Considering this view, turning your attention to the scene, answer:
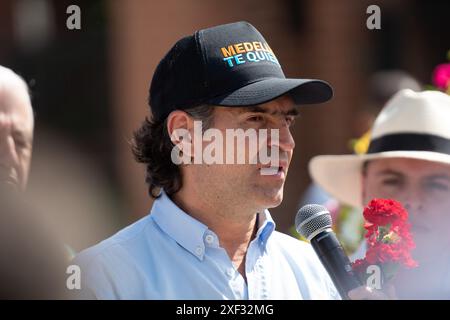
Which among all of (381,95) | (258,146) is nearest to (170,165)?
(258,146)

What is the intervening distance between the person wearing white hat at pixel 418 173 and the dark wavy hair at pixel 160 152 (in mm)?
766

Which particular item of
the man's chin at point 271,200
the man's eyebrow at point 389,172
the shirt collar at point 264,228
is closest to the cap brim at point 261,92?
the man's chin at point 271,200

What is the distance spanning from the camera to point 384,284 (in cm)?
248

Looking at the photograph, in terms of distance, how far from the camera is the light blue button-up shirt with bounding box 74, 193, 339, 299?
2.46 m

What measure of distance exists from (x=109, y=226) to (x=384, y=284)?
21.6ft

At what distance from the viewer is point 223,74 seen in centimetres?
262

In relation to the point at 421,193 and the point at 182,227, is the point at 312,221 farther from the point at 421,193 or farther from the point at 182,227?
the point at 421,193

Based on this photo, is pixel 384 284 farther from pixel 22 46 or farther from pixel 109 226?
pixel 22 46

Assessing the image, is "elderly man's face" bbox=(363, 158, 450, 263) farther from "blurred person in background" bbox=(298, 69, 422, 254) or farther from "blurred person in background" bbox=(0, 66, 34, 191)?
"blurred person in background" bbox=(0, 66, 34, 191)

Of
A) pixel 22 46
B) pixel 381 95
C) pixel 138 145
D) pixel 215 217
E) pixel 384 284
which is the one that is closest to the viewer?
pixel 384 284

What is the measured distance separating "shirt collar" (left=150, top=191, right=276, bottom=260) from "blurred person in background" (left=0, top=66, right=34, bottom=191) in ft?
1.75

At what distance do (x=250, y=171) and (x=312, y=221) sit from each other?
224 mm

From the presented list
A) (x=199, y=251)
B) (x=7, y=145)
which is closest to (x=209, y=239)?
(x=199, y=251)

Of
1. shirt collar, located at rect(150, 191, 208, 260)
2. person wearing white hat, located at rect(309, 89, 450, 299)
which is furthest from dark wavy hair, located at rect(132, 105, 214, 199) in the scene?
person wearing white hat, located at rect(309, 89, 450, 299)
